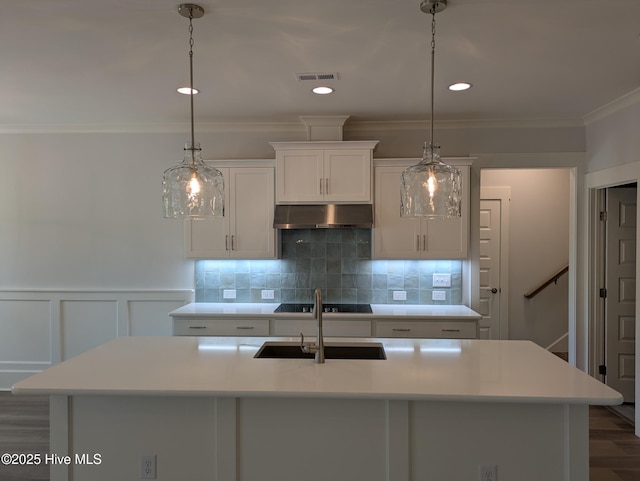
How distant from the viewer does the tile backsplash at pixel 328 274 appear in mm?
4266

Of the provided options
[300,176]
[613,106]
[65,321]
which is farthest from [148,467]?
[613,106]

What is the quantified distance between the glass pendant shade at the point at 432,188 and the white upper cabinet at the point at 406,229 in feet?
5.48

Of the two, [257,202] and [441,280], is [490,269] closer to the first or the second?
[441,280]

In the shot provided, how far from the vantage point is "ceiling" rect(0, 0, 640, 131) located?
2.22 metres

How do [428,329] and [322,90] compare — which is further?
[428,329]

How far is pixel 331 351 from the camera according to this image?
2.67 metres

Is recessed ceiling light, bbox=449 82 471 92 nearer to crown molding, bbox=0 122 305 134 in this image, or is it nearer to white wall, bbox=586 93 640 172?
white wall, bbox=586 93 640 172

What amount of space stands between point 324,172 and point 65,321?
9.83 ft

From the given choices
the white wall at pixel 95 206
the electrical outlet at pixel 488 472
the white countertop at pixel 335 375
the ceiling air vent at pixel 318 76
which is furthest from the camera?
the white wall at pixel 95 206

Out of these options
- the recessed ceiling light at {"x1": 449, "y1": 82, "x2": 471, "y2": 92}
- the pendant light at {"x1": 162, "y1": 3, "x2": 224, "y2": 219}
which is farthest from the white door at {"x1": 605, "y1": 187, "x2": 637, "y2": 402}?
the pendant light at {"x1": 162, "y1": 3, "x2": 224, "y2": 219}

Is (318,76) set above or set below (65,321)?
above

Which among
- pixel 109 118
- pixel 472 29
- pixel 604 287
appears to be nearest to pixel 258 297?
pixel 109 118

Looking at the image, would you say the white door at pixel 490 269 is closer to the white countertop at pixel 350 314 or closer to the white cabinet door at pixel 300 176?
the white countertop at pixel 350 314

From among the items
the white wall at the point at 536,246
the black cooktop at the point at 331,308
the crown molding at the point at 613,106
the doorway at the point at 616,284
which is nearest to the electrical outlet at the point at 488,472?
Result: the black cooktop at the point at 331,308
